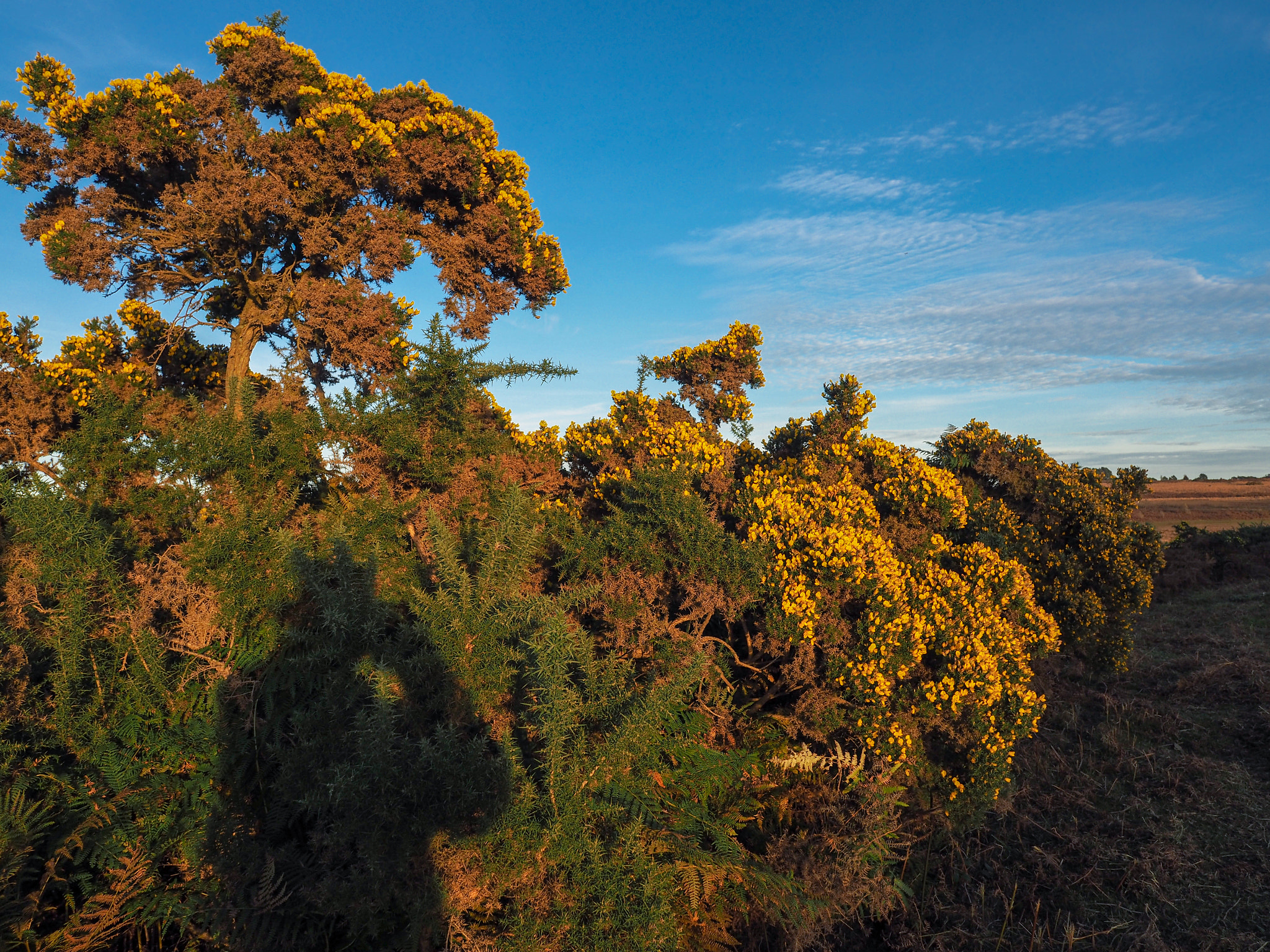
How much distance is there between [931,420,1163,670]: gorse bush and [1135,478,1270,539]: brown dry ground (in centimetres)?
1686

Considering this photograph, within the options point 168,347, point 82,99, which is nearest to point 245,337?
point 168,347

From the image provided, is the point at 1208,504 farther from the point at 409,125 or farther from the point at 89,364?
the point at 89,364

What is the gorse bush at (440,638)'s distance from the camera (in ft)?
9.45

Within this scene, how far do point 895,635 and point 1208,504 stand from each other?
47435mm

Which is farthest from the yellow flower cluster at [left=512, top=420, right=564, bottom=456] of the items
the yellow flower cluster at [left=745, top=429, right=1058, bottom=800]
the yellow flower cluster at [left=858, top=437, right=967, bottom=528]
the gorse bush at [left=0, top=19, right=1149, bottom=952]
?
the yellow flower cluster at [left=858, top=437, right=967, bottom=528]

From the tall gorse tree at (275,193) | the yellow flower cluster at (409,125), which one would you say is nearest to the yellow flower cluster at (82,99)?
the tall gorse tree at (275,193)

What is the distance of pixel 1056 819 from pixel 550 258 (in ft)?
41.2

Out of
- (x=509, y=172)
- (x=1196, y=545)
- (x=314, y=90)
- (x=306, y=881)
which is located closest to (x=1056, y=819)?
(x=306, y=881)

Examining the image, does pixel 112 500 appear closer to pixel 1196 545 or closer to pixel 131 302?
pixel 131 302

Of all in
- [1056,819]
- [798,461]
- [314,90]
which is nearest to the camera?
[1056,819]

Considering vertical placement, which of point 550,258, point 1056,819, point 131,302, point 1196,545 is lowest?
point 1056,819

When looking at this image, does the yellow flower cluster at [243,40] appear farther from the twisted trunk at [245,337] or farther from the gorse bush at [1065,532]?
the gorse bush at [1065,532]

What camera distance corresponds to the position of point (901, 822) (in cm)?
566

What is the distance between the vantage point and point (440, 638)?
3.20 meters
